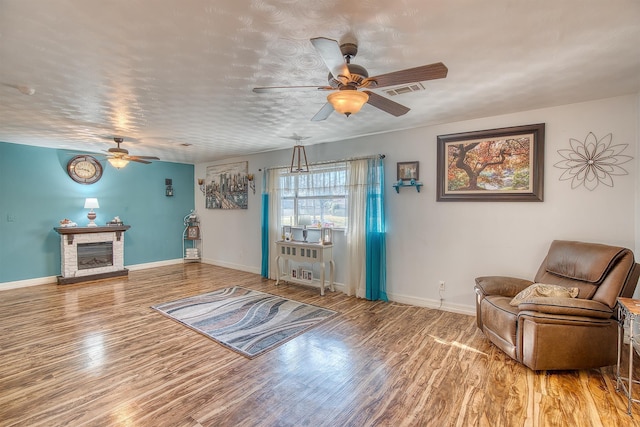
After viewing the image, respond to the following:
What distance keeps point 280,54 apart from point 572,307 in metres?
3.11

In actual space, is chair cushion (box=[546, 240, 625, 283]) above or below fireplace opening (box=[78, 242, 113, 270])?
above

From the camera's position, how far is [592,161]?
319cm

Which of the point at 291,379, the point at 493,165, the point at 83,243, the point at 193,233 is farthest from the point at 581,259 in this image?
the point at 83,243

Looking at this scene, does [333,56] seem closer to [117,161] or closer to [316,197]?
[316,197]

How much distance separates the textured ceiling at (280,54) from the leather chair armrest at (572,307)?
6.35 feet

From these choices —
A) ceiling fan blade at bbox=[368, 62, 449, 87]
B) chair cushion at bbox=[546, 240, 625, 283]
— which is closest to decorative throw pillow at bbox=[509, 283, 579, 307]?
chair cushion at bbox=[546, 240, 625, 283]

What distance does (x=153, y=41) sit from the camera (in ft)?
6.53

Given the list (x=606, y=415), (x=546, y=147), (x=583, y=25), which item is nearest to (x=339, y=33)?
(x=583, y=25)

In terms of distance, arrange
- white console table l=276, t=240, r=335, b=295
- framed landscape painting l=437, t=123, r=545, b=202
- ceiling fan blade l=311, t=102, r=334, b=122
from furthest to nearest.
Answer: white console table l=276, t=240, r=335, b=295 → framed landscape painting l=437, t=123, r=545, b=202 → ceiling fan blade l=311, t=102, r=334, b=122

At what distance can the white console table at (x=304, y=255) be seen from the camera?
4.88 meters

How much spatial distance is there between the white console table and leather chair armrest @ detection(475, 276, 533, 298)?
7.64 feet

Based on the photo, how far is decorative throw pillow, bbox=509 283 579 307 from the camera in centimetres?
276

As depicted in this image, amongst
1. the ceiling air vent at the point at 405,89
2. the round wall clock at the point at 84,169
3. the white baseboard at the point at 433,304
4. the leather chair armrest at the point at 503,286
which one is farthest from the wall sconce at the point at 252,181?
the leather chair armrest at the point at 503,286

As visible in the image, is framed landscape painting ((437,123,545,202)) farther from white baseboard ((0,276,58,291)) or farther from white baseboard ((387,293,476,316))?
white baseboard ((0,276,58,291))
